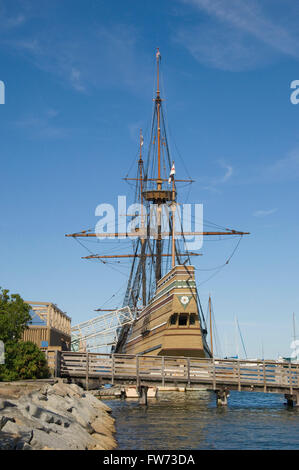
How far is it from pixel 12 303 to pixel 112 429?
12966mm

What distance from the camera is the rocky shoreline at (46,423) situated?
11.8m

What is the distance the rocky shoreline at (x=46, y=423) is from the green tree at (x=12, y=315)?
9133mm

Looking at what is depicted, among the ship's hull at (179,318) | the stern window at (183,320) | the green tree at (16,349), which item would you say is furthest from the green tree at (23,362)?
the stern window at (183,320)

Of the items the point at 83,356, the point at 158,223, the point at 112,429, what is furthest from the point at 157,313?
the point at 112,429

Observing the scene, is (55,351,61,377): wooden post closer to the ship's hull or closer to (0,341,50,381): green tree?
(0,341,50,381): green tree

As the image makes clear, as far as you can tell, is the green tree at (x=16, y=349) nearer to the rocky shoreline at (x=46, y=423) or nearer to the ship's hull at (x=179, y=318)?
the rocky shoreline at (x=46, y=423)

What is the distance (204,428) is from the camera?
2238 cm

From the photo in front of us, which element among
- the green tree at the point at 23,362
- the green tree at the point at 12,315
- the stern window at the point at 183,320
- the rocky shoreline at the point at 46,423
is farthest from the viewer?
the stern window at the point at 183,320

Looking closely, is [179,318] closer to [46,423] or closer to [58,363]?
[58,363]

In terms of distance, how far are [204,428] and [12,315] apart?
14.0 meters

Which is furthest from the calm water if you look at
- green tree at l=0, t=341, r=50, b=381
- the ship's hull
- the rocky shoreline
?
the ship's hull

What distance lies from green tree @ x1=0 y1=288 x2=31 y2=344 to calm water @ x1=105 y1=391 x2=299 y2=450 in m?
7.51

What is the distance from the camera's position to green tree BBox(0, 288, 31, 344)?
3032 centimetres

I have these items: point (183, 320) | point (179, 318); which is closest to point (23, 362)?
point (179, 318)
